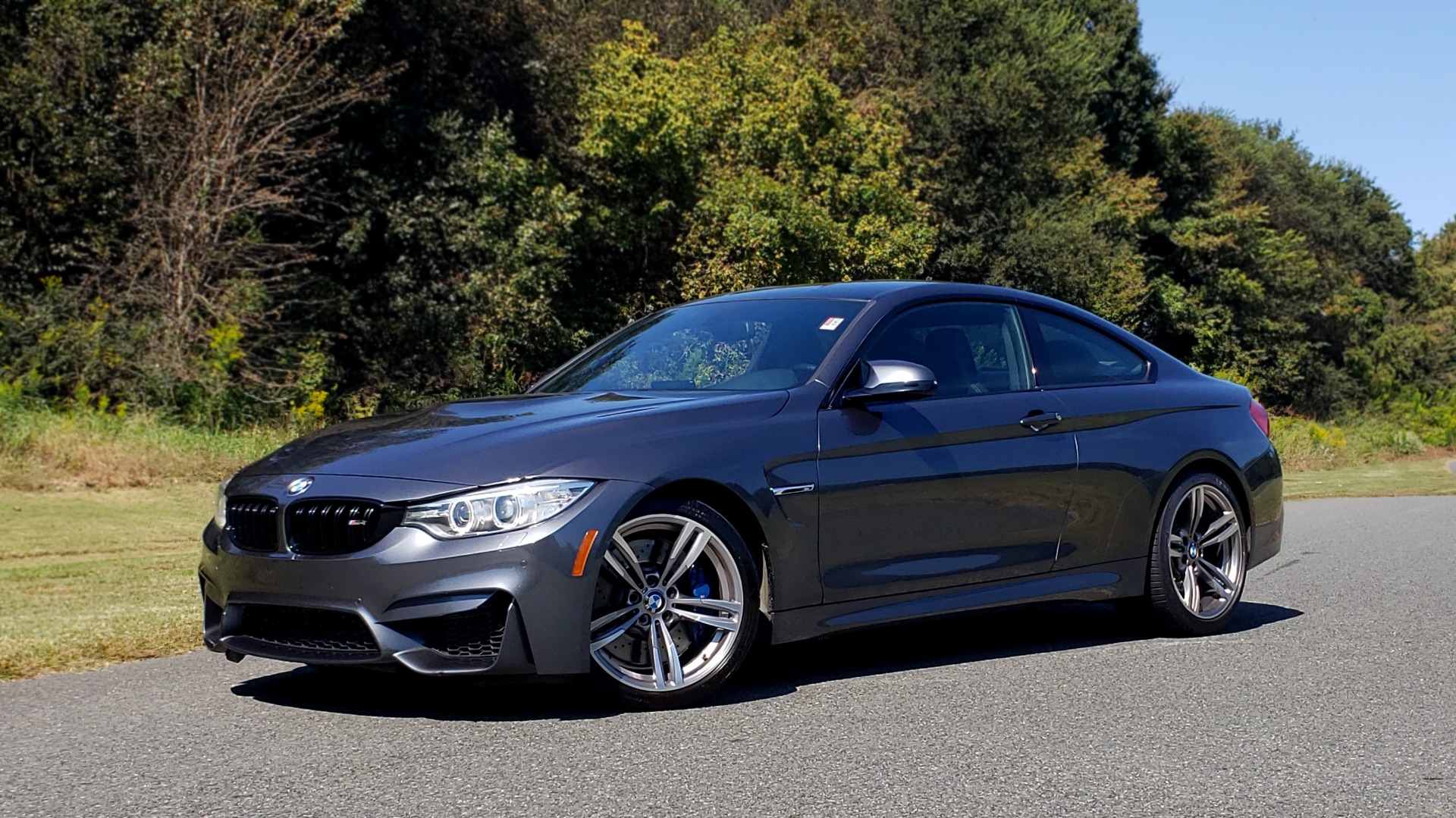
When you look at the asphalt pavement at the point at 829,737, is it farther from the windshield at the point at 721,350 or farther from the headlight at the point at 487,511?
the windshield at the point at 721,350

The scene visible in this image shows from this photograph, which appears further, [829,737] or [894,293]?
[894,293]

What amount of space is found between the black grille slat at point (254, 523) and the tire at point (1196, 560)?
3953 mm

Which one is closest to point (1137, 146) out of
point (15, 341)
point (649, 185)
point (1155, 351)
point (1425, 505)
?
point (649, 185)

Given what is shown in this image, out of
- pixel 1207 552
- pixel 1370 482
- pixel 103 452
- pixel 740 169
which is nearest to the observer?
pixel 1207 552

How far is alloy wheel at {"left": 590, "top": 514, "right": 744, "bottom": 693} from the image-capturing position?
18.1ft

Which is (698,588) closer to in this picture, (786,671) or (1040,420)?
(786,671)

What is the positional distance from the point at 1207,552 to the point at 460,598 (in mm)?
4088

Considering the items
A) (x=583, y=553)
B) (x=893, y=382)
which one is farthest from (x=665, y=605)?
(x=893, y=382)

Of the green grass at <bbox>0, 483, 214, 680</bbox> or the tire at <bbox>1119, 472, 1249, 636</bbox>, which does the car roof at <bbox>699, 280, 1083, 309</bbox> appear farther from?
Result: the green grass at <bbox>0, 483, 214, 680</bbox>

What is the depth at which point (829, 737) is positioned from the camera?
17.3ft

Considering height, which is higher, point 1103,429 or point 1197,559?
point 1103,429

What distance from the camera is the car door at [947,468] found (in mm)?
6176

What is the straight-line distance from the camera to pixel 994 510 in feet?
21.9

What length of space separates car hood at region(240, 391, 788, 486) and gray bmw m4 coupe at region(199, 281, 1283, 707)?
0.01 m
